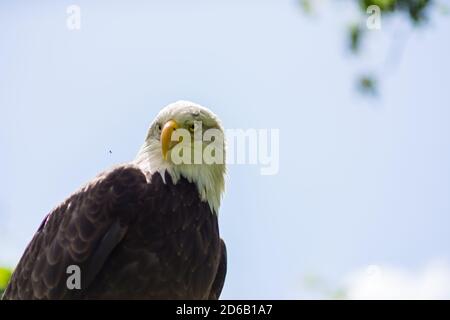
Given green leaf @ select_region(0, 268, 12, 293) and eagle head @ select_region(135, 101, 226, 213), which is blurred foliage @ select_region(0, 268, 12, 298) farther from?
eagle head @ select_region(135, 101, 226, 213)

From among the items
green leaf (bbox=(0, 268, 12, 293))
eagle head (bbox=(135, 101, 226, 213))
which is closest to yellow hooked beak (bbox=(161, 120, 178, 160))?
eagle head (bbox=(135, 101, 226, 213))

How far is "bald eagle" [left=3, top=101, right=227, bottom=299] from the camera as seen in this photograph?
619 cm

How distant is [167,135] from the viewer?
663cm

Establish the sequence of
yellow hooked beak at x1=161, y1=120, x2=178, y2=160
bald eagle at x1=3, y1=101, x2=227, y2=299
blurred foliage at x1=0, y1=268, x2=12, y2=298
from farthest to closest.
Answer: blurred foliage at x1=0, y1=268, x2=12, y2=298 < yellow hooked beak at x1=161, y1=120, x2=178, y2=160 < bald eagle at x1=3, y1=101, x2=227, y2=299

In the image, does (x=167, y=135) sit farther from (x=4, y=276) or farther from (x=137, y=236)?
(x=4, y=276)

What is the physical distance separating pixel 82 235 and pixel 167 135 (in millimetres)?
975

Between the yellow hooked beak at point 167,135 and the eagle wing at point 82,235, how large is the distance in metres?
0.25

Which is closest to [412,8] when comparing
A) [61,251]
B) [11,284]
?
[61,251]

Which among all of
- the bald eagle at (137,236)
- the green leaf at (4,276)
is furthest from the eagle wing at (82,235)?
the green leaf at (4,276)

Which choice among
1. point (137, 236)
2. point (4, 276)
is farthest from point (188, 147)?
point (4, 276)
